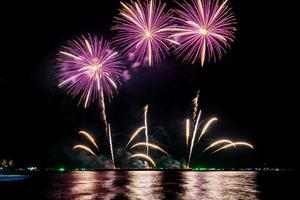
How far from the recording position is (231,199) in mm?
28094

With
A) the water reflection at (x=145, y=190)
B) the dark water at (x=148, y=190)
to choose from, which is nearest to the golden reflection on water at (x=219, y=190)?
the dark water at (x=148, y=190)

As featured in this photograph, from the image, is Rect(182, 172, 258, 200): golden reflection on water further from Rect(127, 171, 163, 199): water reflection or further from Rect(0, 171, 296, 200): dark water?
Rect(127, 171, 163, 199): water reflection

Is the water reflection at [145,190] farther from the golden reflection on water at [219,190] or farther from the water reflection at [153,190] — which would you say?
the golden reflection on water at [219,190]

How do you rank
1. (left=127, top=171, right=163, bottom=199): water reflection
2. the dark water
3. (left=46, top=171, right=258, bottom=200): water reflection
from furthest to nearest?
the dark water → (left=46, top=171, right=258, bottom=200): water reflection → (left=127, top=171, right=163, bottom=199): water reflection

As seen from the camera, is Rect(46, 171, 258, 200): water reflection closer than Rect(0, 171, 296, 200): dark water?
Yes

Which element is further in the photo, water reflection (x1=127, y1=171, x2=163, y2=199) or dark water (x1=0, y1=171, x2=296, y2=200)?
dark water (x1=0, y1=171, x2=296, y2=200)

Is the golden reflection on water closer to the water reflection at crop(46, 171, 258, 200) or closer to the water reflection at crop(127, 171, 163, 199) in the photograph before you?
the water reflection at crop(46, 171, 258, 200)

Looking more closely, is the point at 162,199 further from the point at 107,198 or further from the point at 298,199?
the point at 298,199

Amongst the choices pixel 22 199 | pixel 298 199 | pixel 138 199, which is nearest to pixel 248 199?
pixel 298 199

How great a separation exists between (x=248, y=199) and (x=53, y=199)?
1778cm

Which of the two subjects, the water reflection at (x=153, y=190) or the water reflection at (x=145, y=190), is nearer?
the water reflection at (x=145, y=190)

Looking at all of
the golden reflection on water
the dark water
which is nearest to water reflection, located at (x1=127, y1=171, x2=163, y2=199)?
the dark water

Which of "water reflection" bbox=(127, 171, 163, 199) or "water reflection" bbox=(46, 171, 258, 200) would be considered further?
"water reflection" bbox=(46, 171, 258, 200)

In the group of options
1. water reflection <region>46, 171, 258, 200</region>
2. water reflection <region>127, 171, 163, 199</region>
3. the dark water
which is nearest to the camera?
water reflection <region>127, 171, 163, 199</region>
